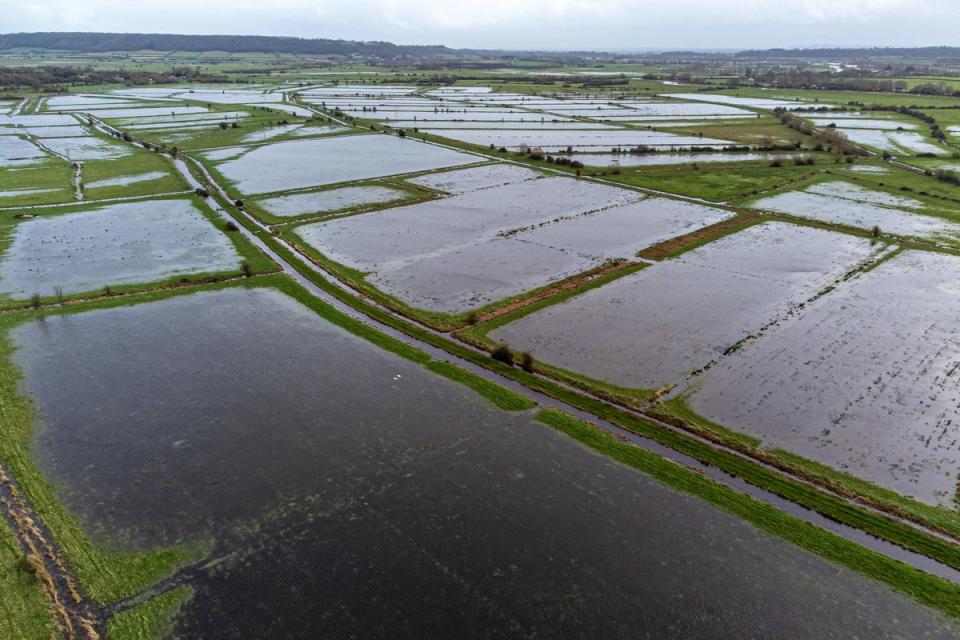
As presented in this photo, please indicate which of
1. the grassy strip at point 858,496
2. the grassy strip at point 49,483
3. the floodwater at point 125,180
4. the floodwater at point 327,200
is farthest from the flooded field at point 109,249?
the grassy strip at point 858,496

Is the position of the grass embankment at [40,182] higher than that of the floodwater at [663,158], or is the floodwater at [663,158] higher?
the floodwater at [663,158]

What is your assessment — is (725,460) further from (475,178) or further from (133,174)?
(133,174)

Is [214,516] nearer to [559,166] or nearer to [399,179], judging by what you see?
[399,179]

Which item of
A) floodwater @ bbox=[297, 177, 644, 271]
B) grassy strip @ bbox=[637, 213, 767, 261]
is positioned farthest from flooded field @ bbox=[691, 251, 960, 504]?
floodwater @ bbox=[297, 177, 644, 271]

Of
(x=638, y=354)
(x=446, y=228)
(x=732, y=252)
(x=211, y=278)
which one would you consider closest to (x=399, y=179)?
(x=446, y=228)

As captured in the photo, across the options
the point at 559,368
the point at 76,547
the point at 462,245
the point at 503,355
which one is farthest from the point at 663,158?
the point at 76,547

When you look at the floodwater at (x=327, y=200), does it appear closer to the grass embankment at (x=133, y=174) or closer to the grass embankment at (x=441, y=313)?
the grass embankment at (x=441, y=313)
